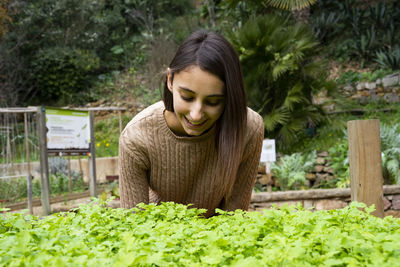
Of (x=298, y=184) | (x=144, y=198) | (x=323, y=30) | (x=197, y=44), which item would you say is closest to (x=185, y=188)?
(x=144, y=198)

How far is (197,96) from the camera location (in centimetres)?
189

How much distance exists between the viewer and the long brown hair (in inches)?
74.8

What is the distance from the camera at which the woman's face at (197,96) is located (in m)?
1.87

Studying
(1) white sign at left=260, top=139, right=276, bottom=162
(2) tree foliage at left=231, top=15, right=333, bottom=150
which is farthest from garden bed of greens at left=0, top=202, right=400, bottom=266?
(2) tree foliage at left=231, top=15, right=333, bottom=150

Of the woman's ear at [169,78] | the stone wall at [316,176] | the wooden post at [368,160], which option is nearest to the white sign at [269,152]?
the stone wall at [316,176]

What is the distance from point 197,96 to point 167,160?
0.55 m

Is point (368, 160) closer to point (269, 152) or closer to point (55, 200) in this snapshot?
point (269, 152)

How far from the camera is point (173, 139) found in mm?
2268

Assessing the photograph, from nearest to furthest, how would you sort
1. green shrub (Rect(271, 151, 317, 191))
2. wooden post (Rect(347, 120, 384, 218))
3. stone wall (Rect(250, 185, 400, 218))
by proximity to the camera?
wooden post (Rect(347, 120, 384, 218)) → stone wall (Rect(250, 185, 400, 218)) → green shrub (Rect(271, 151, 317, 191))

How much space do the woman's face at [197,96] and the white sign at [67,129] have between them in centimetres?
463

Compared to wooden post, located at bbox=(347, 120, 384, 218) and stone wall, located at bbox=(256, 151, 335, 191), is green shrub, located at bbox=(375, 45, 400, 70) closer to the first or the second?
stone wall, located at bbox=(256, 151, 335, 191)

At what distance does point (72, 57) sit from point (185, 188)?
12.4m

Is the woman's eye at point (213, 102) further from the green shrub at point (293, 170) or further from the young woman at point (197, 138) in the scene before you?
the green shrub at point (293, 170)

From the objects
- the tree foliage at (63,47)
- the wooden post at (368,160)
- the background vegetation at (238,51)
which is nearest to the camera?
the wooden post at (368,160)
